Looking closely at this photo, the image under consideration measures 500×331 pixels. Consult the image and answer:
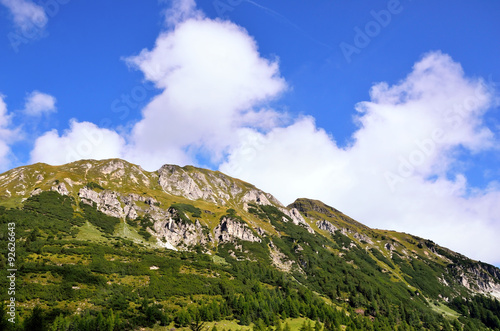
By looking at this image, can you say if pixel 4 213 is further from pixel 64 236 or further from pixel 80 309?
pixel 80 309

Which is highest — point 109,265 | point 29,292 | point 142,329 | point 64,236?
point 64,236

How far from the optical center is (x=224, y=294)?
164375mm

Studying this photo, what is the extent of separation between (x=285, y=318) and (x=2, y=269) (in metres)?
137

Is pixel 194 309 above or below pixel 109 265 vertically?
below

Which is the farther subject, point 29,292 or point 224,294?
point 224,294

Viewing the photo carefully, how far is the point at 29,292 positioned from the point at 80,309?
21.8m

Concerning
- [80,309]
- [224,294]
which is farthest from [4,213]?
[224,294]

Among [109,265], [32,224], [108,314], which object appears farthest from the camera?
[32,224]

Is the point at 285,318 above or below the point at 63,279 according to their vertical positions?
below

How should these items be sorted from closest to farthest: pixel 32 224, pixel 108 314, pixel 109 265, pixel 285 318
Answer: pixel 108 314 → pixel 285 318 → pixel 109 265 → pixel 32 224

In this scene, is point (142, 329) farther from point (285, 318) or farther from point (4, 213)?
point (4, 213)

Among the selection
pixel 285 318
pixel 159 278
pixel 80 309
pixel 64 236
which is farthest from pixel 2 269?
pixel 285 318

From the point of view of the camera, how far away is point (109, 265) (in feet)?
529

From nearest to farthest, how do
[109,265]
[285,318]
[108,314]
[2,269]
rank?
1. [108,314]
2. [2,269]
3. [285,318]
4. [109,265]
